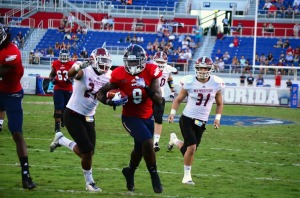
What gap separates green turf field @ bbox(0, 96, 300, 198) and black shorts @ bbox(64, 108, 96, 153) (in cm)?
56

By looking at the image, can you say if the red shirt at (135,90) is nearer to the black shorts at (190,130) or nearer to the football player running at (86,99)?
the football player running at (86,99)

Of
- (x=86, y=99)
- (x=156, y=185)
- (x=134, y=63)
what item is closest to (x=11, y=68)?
(x=86, y=99)

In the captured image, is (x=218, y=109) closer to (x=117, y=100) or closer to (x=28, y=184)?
(x=117, y=100)

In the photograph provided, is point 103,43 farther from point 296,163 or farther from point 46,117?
point 296,163

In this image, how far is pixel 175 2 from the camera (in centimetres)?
4103

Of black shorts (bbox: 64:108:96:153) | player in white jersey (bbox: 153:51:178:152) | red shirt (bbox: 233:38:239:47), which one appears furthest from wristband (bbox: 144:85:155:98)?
red shirt (bbox: 233:38:239:47)

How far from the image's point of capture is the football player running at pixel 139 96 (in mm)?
8578

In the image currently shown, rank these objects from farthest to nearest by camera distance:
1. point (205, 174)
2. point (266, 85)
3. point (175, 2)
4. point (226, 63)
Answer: point (175, 2)
point (226, 63)
point (266, 85)
point (205, 174)

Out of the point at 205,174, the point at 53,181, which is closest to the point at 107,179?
the point at 53,181

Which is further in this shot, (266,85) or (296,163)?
(266,85)

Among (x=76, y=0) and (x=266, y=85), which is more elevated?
(x=76, y=0)

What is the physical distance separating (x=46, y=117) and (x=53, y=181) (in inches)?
409

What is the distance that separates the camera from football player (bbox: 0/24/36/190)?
8.64m

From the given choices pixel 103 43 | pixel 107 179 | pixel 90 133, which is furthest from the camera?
pixel 103 43
